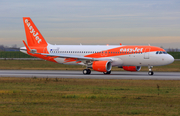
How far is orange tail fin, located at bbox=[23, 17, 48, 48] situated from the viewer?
5084cm

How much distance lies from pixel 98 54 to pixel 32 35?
11.9 meters

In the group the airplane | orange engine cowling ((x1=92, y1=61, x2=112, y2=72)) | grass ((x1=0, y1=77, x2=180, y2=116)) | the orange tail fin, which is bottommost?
grass ((x1=0, y1=77, x2=180, y2=116))

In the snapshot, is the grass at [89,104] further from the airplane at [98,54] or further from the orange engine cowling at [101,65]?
Answer: the airplane at [98,54]

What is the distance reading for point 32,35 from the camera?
5134 centimetres

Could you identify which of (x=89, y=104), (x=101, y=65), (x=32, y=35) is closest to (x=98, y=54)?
(x=101, y=65)

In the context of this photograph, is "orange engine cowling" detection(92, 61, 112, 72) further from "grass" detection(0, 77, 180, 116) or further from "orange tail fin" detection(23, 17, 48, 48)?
"grass" detection(0, 77, 180, 116)

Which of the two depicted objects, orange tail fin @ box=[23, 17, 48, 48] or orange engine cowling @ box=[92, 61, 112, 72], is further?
orange tail fin @ box=[23, 17, 48, 48]

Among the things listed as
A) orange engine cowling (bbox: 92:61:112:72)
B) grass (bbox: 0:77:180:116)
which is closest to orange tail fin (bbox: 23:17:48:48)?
orange engine cowling (bbox: 92:61:112:72)

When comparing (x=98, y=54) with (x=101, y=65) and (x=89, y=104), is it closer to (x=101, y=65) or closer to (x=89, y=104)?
(x=101, y=65)

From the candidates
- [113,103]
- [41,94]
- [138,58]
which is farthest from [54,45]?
[113,103]

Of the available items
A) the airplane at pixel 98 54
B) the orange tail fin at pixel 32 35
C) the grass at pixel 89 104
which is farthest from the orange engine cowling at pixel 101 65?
the grass at pixel 89 104

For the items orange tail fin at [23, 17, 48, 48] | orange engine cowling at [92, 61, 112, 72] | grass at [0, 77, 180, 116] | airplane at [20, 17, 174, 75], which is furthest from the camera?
orange tail fin at [23, 17, 48, 48]

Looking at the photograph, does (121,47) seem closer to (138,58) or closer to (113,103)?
(138,58)

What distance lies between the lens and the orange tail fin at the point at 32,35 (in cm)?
5084
